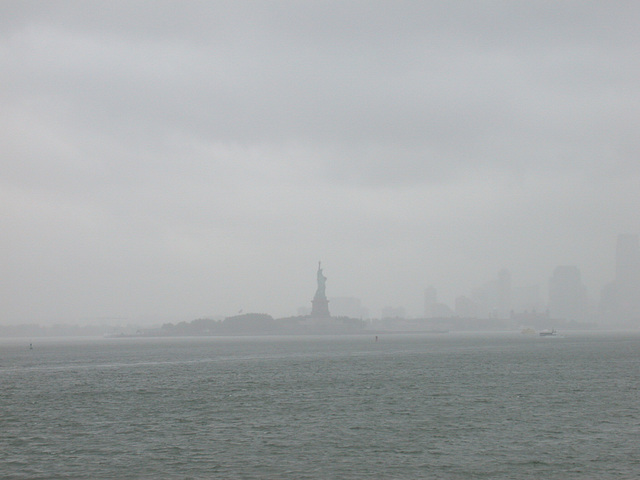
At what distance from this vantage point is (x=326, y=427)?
183 feet

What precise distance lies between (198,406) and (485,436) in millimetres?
29642

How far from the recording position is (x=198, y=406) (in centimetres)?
6956

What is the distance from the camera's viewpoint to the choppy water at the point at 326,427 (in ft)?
138

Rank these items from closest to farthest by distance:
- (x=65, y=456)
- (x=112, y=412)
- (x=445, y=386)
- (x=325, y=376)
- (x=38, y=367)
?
(x=65, y=456), (x=112, y=412), (x=445, y=386), (x=325, y=376), (x=38, y=367)

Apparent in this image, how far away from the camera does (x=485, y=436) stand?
168 ft

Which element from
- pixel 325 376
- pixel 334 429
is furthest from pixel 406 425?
pixel 325 376

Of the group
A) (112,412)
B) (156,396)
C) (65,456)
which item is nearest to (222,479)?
(65,456)

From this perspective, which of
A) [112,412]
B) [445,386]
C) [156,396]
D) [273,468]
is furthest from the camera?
[445,386]

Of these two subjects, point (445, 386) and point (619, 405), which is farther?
point (445, 386)

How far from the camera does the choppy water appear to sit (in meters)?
42.1

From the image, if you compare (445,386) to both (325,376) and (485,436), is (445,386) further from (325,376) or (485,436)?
(485,436)

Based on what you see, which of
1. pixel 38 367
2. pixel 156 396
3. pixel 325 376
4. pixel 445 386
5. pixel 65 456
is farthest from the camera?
pixel 38 367

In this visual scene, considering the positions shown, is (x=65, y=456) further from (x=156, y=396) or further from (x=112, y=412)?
(x=156, y=396)

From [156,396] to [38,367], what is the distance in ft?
215
